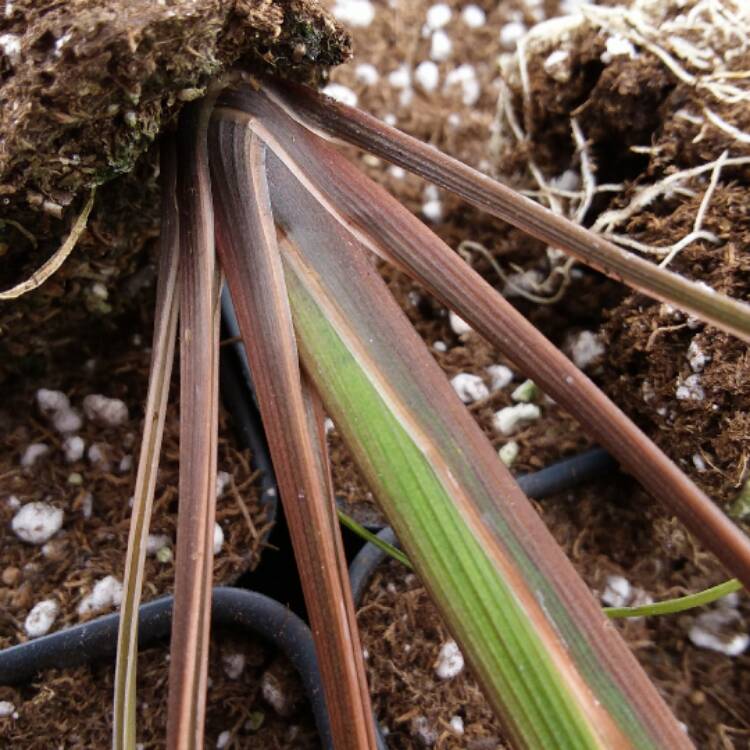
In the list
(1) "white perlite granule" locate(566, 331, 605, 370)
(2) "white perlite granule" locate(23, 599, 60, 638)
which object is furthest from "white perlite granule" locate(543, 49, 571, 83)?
(2) "white perlite granule" locate(23, 599, 60, 638)

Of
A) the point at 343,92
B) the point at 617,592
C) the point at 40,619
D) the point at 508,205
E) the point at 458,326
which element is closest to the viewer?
the point at 508,205

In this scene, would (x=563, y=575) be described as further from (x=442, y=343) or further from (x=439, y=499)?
(x=442, y=343)

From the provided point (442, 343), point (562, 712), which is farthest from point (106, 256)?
point (562, 712)

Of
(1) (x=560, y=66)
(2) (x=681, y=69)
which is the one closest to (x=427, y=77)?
(1) (x=560, y=66)

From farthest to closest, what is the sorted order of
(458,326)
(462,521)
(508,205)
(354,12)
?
(354,12), (458,326), (508,205), (462,521)

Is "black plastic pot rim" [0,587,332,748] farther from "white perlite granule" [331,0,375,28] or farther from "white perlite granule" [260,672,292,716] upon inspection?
"white perlite granule" [331,0,375,28]

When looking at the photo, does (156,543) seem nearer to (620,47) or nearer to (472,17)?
(620,47)
